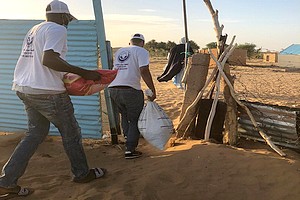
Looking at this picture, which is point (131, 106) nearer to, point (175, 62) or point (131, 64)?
point (131, 64)

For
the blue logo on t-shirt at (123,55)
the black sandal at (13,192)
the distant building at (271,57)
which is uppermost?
the blue logo on t-shirt at (123,55)

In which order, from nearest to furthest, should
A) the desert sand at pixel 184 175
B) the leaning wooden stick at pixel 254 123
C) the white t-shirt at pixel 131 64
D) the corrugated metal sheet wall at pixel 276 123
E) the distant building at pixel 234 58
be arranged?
the desert sand at pixel 184 175 < the leaning wooden stick at pixel 254 123 < the corrugated metal sheet wall at pixel 276 123 < the white t-shirt at pixel 131 64 < the distant building at pixel 234 58

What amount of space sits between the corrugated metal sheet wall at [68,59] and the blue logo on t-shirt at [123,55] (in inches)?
18.6

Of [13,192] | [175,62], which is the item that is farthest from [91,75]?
[175,62]

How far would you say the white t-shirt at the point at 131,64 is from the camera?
4902mm

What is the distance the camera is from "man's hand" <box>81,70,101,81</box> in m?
3.81

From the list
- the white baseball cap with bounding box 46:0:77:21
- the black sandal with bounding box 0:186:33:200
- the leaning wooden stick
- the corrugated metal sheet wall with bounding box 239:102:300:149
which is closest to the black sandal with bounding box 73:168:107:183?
the black sandal with bounding box 0:186:33:200

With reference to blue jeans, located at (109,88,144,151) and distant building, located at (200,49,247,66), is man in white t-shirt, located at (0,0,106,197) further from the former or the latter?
distant building, located at (200,49,247,66)

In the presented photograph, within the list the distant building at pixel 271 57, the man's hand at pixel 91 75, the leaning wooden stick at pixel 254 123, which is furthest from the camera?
the distant building at pixel 271 57

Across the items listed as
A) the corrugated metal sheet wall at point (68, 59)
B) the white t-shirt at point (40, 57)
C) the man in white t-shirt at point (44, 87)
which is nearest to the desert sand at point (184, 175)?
the man in white t-shirt at point (44, 87)

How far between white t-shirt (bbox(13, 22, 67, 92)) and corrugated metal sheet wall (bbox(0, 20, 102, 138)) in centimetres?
158

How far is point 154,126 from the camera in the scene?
4652 mm

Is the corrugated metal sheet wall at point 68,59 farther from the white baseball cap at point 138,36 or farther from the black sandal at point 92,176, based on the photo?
the black sandal at point 92,176

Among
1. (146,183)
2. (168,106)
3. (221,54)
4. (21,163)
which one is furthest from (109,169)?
(168,106)
